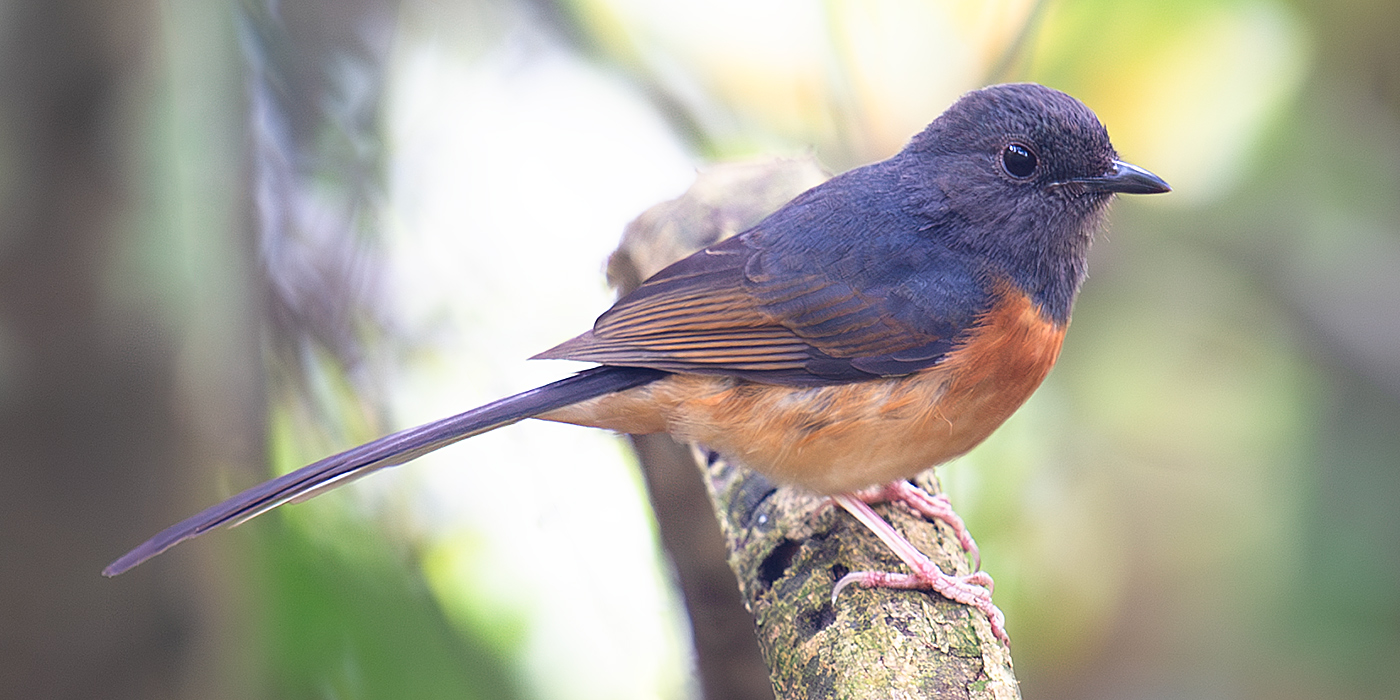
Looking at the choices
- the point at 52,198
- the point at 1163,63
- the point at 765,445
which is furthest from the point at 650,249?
the point at 1163,63

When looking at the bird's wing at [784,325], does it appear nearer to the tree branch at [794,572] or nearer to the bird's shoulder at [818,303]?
the bird's shoulder at [818,303]

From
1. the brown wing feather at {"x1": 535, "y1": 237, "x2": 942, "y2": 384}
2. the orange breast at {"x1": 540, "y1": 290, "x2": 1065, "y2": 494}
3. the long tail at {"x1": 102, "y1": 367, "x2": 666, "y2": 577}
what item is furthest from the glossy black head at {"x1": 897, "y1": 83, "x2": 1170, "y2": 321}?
the long tail at {"x1": 102, "y1": 367, "x2": 666, "y2": 577}

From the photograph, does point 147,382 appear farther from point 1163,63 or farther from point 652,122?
point 1163,63

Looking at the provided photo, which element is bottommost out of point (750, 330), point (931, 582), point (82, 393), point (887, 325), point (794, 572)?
point (931, 582)

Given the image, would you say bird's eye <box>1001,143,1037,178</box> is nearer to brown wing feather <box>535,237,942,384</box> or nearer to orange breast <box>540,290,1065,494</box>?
orange breast <box>540,290,1065,494</box>

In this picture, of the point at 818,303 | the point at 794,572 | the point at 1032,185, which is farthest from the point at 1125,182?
the point at 794,572

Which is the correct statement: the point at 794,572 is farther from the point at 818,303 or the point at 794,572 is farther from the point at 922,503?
the point at 818,303

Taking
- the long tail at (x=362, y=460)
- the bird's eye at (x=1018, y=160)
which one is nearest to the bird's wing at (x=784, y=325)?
the long tail at (x=362, y=460)
